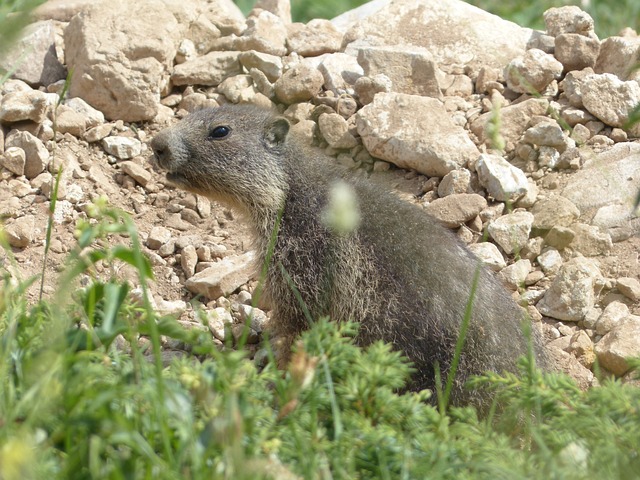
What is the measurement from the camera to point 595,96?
650 centimetres

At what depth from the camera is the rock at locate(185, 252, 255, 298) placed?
5801mm

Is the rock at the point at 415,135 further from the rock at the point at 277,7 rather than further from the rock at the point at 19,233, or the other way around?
the rock at the point at 19,233

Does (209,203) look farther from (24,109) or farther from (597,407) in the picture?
(597,407)

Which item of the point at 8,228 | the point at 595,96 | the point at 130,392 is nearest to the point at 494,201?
the point at 595,96

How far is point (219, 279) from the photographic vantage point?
5.80 m

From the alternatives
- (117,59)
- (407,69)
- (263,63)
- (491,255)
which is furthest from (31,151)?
(491,255)

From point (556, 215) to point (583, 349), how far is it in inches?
41.8

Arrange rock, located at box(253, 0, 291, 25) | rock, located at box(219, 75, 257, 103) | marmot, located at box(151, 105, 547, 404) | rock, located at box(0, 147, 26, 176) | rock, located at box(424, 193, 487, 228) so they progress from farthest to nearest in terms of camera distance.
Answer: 1. rock, located at box(253, 0, 291, 25)
2. rock, located at box(219, 75, 257, 103)
3. rock, located at box(0, 147, 26, 176)
4. rock, located at box(424, 193, 487, 228)
5. marmot, located at box(151, 105, 547, 404)

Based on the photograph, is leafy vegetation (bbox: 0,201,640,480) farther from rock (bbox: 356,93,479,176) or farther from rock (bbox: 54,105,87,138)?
rock (bbox: 54,105,87,138)

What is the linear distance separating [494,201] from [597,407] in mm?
3630

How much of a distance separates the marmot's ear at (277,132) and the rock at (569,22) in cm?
293

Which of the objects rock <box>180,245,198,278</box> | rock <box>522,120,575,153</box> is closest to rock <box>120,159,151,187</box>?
rock <box>180,245,198,278</box>

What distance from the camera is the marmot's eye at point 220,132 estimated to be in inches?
218

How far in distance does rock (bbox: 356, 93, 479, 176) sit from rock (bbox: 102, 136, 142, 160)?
170 centimetres
